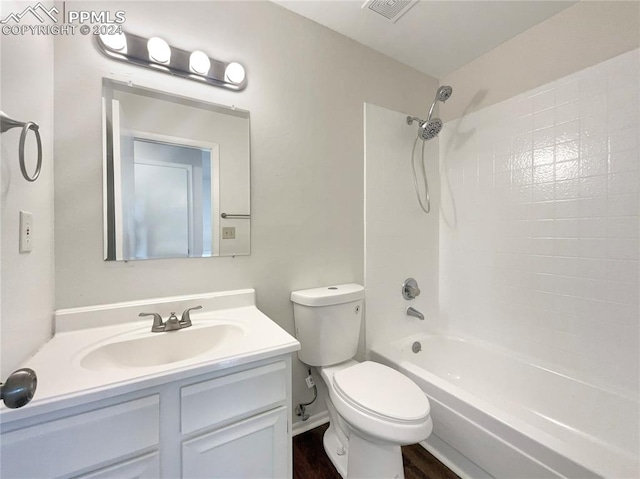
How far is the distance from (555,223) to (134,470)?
83.0 inches

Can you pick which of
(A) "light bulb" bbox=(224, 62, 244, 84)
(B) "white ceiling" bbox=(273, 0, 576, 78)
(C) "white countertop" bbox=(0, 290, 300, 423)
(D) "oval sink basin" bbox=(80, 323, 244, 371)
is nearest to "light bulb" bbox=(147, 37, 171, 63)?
(A) "light bulb" bbox=(224, 62, 244, 84)

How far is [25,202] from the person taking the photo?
30.0 inches

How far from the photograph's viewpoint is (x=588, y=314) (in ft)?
4.47

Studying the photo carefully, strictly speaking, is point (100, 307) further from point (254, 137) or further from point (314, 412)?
point (314, 412)

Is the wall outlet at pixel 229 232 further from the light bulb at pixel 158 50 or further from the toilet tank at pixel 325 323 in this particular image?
the light bulb at pixel 158 50

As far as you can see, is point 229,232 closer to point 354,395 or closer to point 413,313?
point 354,395

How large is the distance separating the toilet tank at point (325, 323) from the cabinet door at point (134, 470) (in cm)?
78

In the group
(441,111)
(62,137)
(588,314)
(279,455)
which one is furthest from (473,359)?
(62,137)

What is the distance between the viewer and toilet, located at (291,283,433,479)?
0.98m

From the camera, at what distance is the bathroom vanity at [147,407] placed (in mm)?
581

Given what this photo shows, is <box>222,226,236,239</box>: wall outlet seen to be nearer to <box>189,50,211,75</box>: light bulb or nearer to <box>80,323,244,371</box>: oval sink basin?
<box>80,323,244,371</box>: oval sink basin

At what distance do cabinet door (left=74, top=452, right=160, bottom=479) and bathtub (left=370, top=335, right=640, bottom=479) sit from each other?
1192 millimetres

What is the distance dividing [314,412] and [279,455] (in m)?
0.74

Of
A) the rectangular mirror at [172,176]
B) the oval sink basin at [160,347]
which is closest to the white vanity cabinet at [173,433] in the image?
the oval sink basin at [160,347]
